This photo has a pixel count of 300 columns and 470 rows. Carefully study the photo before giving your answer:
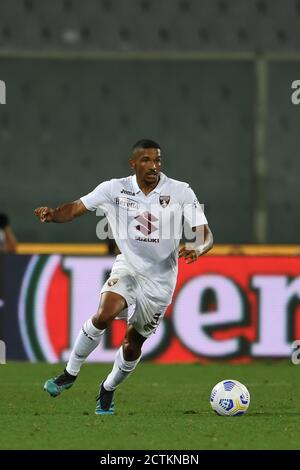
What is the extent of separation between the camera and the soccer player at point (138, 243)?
27.8 feet

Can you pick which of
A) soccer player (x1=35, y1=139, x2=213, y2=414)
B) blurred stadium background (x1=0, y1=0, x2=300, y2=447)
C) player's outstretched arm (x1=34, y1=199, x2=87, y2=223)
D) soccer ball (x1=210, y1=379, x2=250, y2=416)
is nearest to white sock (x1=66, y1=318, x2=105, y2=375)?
soccer player (x1=35, y1=139, x2=213, y2=414)

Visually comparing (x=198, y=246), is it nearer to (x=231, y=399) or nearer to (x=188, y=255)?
(x=188, y=255)

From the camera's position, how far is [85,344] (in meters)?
8.44

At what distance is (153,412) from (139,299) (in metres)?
0.83

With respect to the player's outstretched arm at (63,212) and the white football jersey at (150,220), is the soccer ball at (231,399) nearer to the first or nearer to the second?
the white football jersey at (150,220)

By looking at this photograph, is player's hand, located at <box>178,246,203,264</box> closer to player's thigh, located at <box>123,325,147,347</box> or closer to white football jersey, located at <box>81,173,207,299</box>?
white football jersey, located at <box>81,173,207,299</box>

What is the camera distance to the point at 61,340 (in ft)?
43.2

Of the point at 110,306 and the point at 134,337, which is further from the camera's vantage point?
the point at 134,337

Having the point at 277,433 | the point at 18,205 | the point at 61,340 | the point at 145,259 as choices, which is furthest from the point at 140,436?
the point at 18,205

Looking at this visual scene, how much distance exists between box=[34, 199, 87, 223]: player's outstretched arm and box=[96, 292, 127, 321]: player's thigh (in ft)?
2.04

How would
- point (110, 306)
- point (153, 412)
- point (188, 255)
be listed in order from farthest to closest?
point (153, 412) < point (110, 306) < point (188, 255)

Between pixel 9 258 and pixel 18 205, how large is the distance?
4448mm

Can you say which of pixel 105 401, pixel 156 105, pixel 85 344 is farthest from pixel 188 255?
pixel 156 105

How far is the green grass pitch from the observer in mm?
6977
